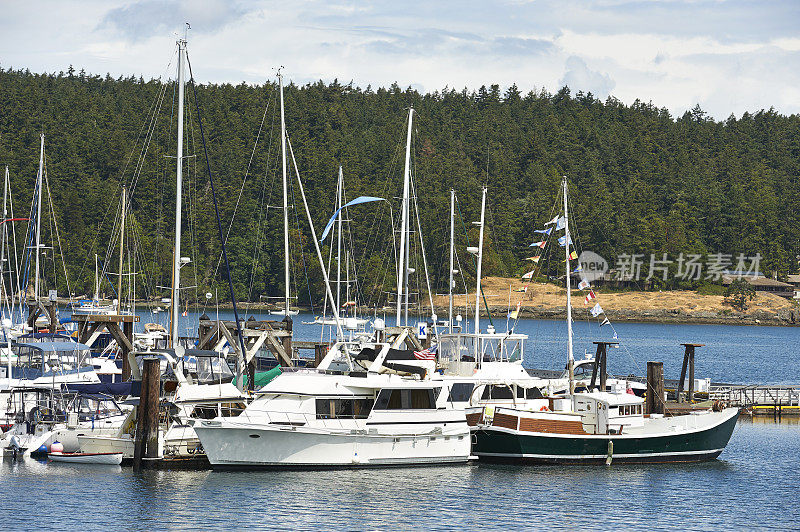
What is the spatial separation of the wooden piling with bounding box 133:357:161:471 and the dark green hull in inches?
415

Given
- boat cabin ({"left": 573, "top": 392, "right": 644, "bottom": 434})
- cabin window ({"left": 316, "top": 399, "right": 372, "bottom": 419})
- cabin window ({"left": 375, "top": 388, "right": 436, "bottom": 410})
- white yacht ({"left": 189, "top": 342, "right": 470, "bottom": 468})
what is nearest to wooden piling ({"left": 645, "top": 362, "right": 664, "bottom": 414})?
boat cabin ({"left": 573, "top": 392, "right": 644, "bottom": 434})

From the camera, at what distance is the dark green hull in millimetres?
36000

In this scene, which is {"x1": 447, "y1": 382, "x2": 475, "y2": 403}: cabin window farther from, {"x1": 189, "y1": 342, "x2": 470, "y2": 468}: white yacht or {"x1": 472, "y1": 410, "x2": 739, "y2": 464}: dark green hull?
{"x1": 472, "y1": 410, "x2": 739, "y2": 464}: dark green hull

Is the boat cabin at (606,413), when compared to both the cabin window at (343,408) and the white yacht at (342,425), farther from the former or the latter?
the cabin window at (343,408)

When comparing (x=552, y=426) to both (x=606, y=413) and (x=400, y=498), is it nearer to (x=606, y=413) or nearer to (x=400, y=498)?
(x=606, y=413)

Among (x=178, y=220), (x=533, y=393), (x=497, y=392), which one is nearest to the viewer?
(x=497, y=392)

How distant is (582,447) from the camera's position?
36562 mm

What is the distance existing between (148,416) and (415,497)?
8.51 metres

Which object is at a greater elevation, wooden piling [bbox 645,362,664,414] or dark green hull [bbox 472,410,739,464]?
wooden piling [bbox 645,362,664,414]

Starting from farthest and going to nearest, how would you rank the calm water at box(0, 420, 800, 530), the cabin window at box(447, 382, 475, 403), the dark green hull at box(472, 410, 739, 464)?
the cabin window at box(447, 382, 475, 403) < the dark green hull at box(472, 410, 739, 464) < the calm water at box(0, 420, 800, 530)

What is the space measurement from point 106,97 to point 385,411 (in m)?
176

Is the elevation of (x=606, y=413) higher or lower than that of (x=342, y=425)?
higher

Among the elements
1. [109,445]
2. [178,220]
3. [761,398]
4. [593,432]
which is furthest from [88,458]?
[761,398]

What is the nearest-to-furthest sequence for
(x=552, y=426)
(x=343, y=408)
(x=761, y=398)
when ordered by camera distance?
(x=343, y=408), (x=552, y=426), (x=761, y=398)
